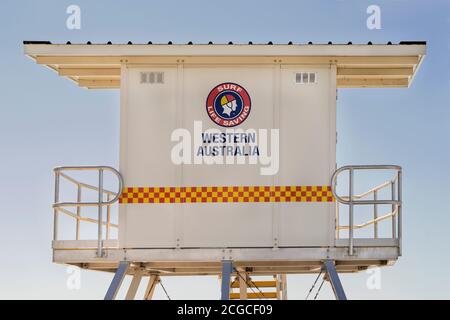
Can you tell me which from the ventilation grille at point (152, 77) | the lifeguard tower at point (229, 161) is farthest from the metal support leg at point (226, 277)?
the ventilation grille at point (152, 77)

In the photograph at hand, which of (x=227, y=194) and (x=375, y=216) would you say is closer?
(x=227, y=194)

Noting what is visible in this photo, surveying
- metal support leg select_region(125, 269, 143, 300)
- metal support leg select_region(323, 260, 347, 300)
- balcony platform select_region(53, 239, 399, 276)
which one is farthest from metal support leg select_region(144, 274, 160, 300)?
metal support leg select_region(323, 260, 347, 300)

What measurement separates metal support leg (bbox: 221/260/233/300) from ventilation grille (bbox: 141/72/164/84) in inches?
123

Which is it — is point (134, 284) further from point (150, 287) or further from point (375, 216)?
point (375, 216)

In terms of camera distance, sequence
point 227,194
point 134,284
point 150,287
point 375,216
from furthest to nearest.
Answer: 1. point 150,287
2. point 375,216
3. point 134,284
4. point 227,194

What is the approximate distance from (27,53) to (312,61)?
15.3 ft

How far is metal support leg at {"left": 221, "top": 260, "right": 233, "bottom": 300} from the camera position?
52.1ft

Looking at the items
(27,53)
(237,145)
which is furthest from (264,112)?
(27,53)

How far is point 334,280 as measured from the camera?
52.8 feet

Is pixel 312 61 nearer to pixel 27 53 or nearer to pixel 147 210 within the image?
pixel 147 210

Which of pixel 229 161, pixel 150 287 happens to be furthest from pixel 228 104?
pixel 150 287

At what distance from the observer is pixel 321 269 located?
17.0 meters

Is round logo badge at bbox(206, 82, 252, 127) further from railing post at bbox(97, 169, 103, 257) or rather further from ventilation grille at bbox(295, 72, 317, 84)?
railing post at bbox(97, 169, 103, 257)

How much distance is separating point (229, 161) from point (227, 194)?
0.53m
